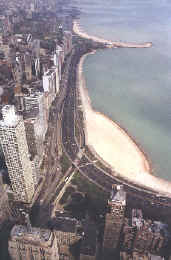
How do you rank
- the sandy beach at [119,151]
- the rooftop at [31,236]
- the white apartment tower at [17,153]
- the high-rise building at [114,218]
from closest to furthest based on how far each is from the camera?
the rooftop at [31,236] → the high-rise building at [114,218] → the white apartment tower at [17,153] → the sandy beach at [119,151]

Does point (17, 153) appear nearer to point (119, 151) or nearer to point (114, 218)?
point (114, 218)

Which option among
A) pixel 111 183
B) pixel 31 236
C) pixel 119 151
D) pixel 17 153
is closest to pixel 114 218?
pixel 31 236

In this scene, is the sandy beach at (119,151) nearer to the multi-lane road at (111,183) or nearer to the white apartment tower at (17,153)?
the multi-lane road at (111,183)

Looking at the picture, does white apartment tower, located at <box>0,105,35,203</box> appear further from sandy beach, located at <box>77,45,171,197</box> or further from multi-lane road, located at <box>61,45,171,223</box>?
sandy beach, located at <box>77,45,171,197</box>

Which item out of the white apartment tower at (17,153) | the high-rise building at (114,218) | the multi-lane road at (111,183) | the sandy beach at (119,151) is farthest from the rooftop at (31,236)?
the sandy beach at (119,151)

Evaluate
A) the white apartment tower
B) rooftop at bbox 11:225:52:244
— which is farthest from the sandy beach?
rooftop at bbox 11:225:52:244

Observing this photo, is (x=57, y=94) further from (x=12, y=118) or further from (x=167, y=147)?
(x=12, y=118)

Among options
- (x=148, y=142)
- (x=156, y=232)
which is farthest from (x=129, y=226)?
(x=148, y=142)
